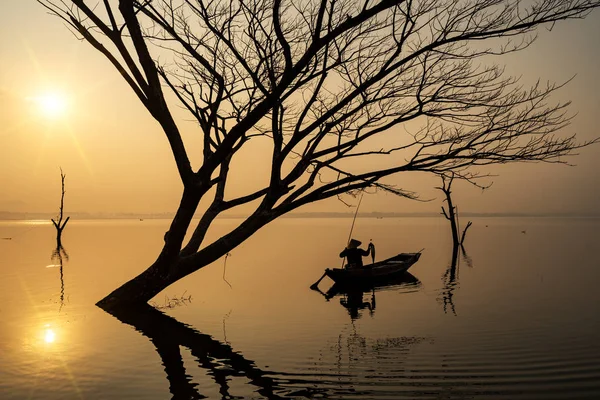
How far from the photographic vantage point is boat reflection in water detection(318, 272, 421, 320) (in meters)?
19.9

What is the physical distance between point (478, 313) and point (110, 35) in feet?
48.0

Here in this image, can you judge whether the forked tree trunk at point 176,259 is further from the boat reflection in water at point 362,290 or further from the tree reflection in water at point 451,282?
the tree reflection in water at point 451,282

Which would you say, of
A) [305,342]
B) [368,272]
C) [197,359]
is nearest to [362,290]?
[368,272]

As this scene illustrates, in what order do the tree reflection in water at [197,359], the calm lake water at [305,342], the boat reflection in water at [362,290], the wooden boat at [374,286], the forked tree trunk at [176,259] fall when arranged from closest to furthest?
1. the tree reflection in water at [197,359]
2. the calm lake water at [305,342]
3. the forked tree trunk at [176,259]
4. the boat reflection in water at [362,290]
5. the wooden boat at [374,286]

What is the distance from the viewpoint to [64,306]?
63.6 ft

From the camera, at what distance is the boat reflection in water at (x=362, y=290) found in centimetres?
1992

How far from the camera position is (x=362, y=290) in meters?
24.5

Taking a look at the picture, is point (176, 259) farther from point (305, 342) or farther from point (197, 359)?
point (305, 342)

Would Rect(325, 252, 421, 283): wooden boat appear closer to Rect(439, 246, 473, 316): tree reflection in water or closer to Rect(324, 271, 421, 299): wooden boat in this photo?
Rect(324, 271, 421, 299): wooden boat

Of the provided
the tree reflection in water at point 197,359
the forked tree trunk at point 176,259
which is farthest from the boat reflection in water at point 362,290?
the tree reflection in water at point 197,359

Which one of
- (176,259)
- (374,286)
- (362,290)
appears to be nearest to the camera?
(176,259)

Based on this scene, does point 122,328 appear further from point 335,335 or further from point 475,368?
point 475,368

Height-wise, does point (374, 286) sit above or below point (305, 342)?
above

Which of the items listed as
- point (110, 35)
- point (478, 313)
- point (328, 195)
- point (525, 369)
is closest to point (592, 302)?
point (478, 313)
